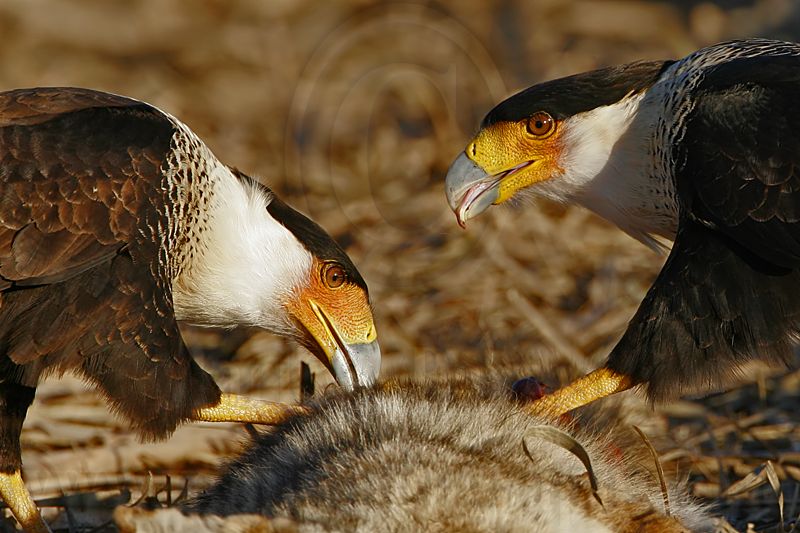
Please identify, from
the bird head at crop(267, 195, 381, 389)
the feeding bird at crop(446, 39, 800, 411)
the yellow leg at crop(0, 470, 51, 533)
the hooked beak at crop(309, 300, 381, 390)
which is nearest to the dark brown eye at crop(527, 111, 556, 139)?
the feeding bird at crop(446, 39, 800, 411)

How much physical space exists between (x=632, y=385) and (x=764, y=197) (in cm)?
66

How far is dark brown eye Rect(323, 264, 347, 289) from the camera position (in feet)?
13.7

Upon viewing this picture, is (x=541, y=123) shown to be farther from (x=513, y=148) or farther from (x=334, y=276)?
(x=334, y=276)

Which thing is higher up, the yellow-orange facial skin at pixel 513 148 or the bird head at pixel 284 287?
the yellow-orange facial skin at pixel 513 148

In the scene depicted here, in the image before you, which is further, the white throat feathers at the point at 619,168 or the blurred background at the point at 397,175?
the blurred background at the point at 397,175

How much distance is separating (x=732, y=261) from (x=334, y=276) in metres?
1.26

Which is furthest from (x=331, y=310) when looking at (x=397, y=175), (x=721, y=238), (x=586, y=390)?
(x=397, y=175)

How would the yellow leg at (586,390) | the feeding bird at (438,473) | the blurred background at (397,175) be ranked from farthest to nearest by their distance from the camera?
the blurred background at (397,175)
the yellow leg at (586,390)
the feeding bird at (438,473)

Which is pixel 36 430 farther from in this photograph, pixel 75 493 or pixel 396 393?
pixel 396 393

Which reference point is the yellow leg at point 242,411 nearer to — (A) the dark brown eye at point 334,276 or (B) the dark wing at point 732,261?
(A) the dark brown eye at point 334,276

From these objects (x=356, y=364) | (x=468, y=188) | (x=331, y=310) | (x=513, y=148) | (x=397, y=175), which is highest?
(x=397, y=175)

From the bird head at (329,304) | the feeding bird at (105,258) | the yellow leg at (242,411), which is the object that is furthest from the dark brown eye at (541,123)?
the yellow leg at (242,411)

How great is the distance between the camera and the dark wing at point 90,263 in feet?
11.6

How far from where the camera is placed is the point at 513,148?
14.4ft
